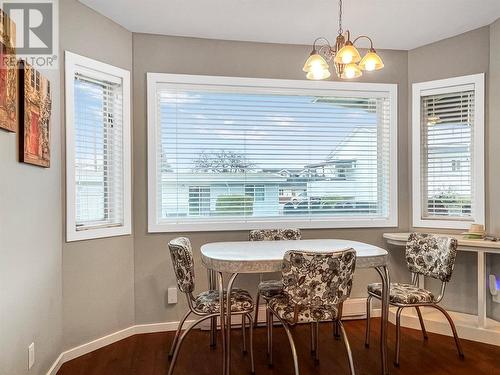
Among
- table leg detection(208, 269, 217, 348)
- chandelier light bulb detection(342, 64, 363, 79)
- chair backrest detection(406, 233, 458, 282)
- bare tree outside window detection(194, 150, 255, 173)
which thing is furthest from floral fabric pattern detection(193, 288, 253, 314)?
chandelier light bulb detection(342, 64, 363, 79)

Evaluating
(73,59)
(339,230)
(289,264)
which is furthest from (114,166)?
(339,230)

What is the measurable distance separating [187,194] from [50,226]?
1194mm

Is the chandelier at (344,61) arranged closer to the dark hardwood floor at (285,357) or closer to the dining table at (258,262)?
the dining table at (258,262)

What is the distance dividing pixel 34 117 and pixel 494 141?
11.5ft

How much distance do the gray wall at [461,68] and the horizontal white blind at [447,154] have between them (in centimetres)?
18

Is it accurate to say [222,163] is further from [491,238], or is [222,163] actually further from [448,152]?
[491,238]

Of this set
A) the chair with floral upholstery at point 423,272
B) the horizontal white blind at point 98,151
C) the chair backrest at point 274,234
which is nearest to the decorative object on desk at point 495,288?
the chair with floral upholstery at point 423,272

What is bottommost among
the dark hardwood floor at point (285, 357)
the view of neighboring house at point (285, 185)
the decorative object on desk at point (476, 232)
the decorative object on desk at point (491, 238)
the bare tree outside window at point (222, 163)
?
the dark hardwood floor at point (285, 357)

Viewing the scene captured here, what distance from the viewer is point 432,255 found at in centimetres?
278

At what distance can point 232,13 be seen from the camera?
2.80 metres

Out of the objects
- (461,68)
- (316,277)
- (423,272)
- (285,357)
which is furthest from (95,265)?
(461,68)

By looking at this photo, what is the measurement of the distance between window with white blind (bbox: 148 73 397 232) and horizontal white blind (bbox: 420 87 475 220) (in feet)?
1.02

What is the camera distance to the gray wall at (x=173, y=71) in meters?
3.08

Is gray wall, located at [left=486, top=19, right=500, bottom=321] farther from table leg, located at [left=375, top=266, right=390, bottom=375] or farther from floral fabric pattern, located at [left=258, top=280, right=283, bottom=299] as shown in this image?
floral fabric pattern, located at [left=258, top=280, right=283, bottom=299]
